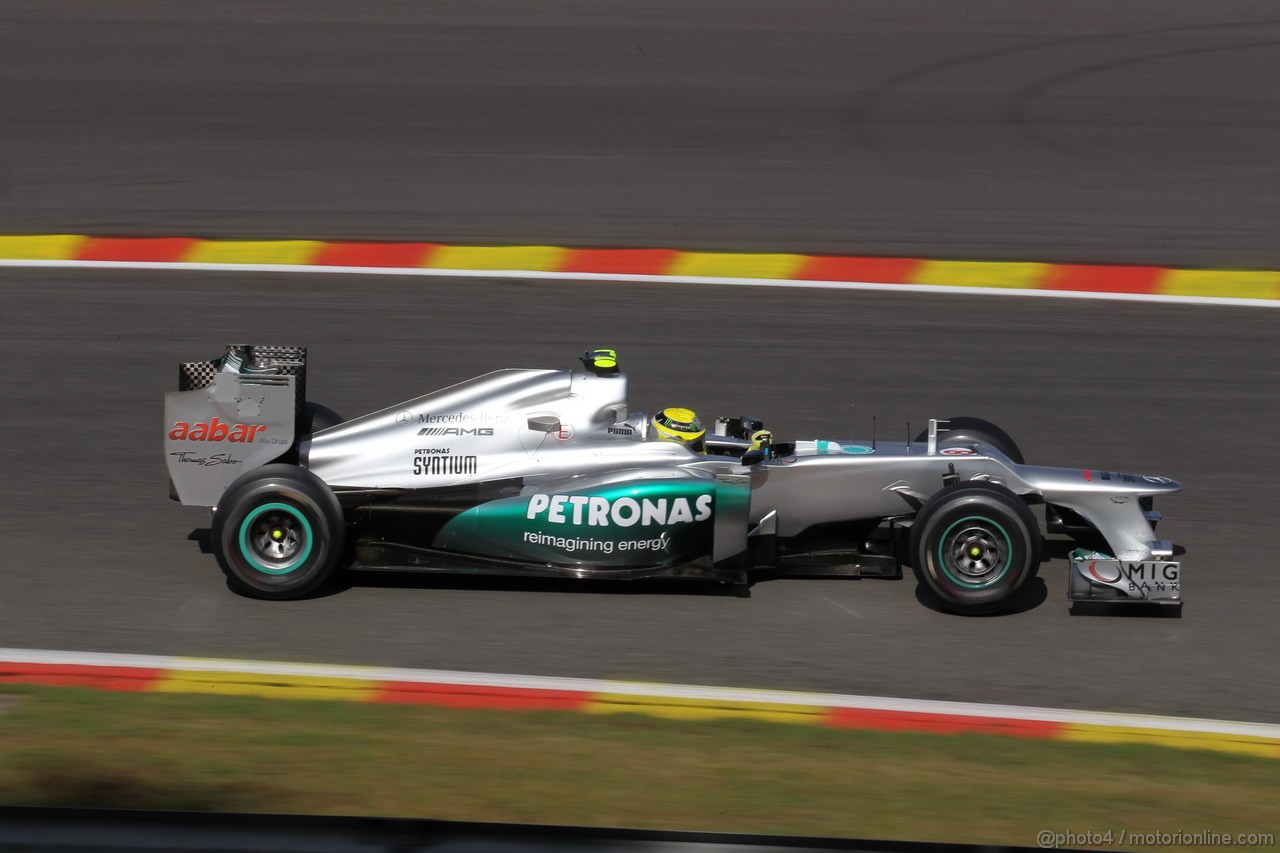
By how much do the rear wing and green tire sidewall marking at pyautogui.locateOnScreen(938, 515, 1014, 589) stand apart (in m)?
3.22

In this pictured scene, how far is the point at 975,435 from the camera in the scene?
852 centimetres

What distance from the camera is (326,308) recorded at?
12117mm

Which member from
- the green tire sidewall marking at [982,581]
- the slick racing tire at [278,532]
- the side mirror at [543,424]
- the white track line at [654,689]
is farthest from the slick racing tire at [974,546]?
the slick racing tire at [278,532]

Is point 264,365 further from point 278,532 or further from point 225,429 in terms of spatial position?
point 278,532

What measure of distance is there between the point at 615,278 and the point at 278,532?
5.53 m

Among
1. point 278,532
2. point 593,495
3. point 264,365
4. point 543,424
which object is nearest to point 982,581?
point 593,495

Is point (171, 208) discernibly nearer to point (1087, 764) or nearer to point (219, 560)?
point (219, 560)

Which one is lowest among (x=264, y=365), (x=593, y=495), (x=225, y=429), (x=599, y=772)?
(x=599, y=772)

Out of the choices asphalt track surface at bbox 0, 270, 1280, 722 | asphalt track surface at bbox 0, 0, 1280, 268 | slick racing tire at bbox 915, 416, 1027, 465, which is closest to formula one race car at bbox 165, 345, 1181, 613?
slick racing tire at bbox 915, 416, 1027, 465

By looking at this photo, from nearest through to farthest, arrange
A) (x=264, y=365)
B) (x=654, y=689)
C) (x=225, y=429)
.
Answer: (x=654, y=689) → (x=225, y=429) → (x=264, y=365)

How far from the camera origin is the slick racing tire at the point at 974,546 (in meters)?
7.44

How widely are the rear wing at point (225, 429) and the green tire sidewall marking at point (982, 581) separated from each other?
3.22 meters

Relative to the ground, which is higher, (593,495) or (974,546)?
(593,495)

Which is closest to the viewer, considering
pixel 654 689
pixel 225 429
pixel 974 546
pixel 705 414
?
pixel 654 689
